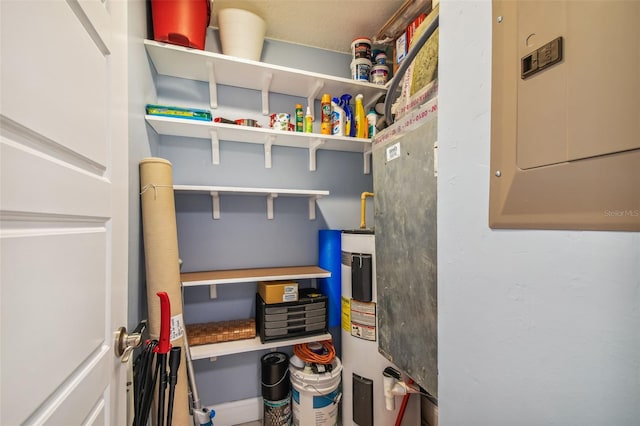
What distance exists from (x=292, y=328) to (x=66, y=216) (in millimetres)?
1301

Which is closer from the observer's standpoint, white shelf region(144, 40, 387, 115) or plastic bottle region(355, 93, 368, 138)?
white shelf region(144, 40, 387, 115)

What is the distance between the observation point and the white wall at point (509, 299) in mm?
313

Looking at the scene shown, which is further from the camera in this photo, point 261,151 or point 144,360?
point 261,151

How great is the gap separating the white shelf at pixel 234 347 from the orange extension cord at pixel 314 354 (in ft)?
0.41

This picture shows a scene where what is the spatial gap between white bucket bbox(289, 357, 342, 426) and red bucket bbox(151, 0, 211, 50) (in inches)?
76.4

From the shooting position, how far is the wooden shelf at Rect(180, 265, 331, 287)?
1425 mm

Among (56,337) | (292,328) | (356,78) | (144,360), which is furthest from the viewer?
(356,78)

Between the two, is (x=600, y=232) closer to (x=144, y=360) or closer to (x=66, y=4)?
(x=66, y=4)

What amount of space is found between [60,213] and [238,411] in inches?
68.9

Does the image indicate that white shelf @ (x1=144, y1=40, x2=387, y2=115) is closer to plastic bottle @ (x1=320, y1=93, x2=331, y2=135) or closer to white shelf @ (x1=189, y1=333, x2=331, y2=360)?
plastic bottle @ (x1=320, y1=93, x2=331, y2=135)

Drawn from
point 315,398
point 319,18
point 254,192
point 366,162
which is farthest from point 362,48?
point 315,398

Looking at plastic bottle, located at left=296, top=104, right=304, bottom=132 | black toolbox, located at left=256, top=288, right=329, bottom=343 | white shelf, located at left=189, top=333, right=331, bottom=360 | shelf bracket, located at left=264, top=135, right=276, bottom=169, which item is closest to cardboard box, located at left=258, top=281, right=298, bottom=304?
black toolbox, located at left=256, top=288, right=329, bottom=343

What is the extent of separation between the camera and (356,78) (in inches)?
69.9

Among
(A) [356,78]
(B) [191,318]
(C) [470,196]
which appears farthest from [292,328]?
(A) [356,78]
